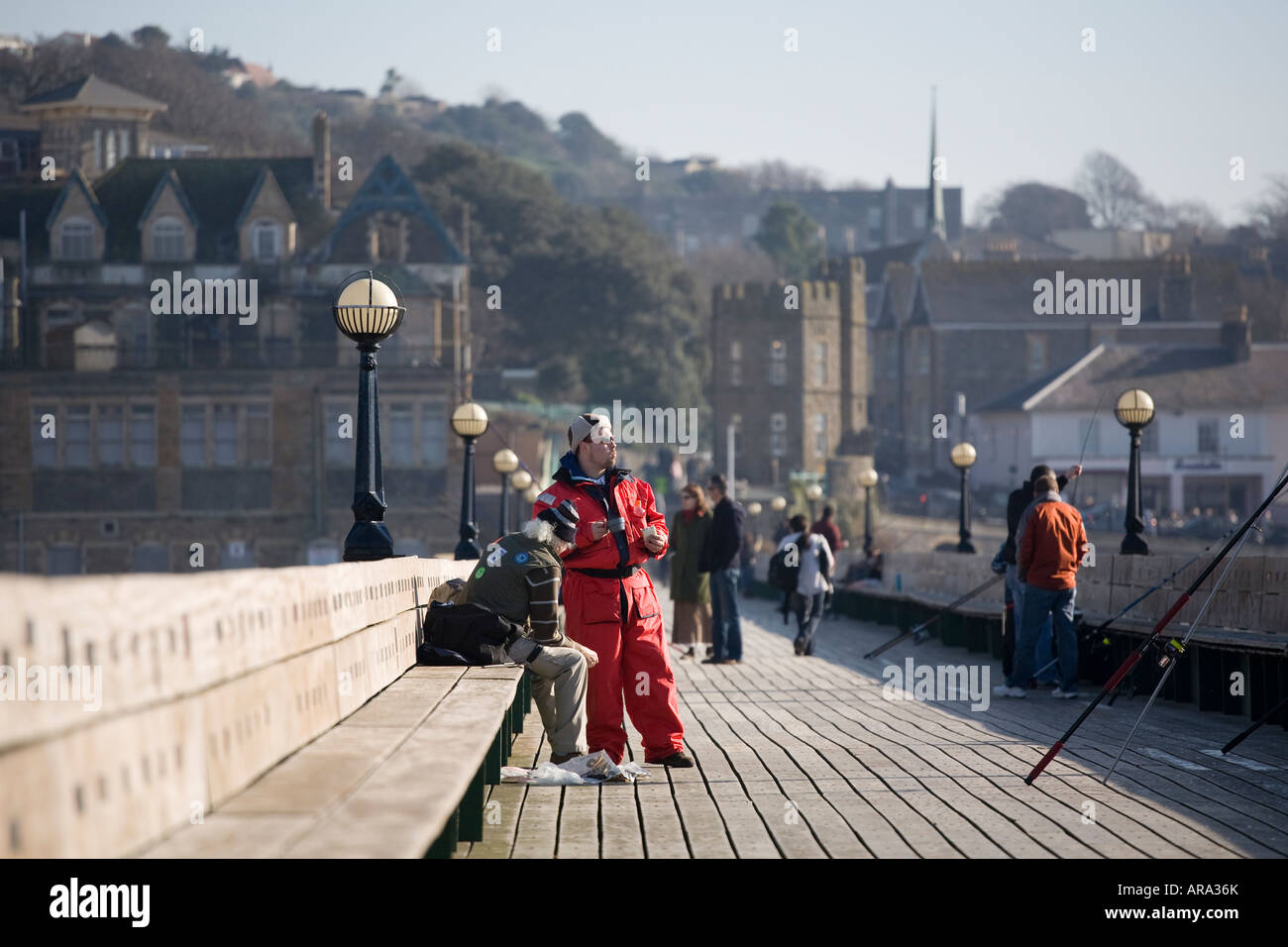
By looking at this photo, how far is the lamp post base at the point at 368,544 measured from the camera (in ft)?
37.8

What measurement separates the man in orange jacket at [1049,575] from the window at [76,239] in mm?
58416

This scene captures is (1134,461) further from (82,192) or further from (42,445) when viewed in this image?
(82,192)

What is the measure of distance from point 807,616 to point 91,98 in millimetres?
77007

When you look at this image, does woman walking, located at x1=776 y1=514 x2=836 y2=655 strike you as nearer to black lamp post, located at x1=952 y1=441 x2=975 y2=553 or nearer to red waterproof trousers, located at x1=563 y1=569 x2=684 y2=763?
black lamp post, located at x1=952 y1=441 x2=975 y2=553

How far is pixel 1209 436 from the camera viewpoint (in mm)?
81000

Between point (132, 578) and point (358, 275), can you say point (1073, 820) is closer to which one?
point (132, 578)

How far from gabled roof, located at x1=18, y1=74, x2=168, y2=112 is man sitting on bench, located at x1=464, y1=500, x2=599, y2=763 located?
86.0 meters

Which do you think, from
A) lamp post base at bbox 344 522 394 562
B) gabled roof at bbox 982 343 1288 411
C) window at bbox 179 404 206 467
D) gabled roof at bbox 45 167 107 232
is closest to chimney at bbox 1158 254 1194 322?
gabled roof at bbox 982 343 1288 411

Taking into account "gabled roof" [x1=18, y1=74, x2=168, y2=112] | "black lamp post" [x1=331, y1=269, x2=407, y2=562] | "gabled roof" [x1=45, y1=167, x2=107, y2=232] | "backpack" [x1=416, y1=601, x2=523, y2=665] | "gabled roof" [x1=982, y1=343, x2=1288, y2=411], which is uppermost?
"gabled roof" [x1=18, y1=74, x2=168, y2=112]
